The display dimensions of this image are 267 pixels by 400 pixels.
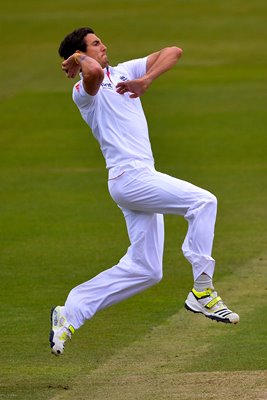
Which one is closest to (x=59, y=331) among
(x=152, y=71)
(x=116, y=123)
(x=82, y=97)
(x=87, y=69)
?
(x=116, y=123)

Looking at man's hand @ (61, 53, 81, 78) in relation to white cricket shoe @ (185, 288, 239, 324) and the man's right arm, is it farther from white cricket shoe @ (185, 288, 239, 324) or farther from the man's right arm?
white cricket shoe @ (185, 288, 239, 324)

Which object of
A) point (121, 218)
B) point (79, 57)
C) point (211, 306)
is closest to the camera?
point (211, 306)

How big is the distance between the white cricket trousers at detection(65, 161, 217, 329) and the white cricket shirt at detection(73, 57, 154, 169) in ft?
0.37

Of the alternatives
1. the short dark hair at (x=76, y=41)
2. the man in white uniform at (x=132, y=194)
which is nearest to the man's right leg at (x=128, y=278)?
the man in white uniform at (x=132, y=194)

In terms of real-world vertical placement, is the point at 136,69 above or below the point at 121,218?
above

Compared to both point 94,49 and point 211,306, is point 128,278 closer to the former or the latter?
point 211,306

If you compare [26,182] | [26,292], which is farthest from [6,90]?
[26,292]

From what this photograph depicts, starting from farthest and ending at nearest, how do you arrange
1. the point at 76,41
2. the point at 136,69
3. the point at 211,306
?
the point at 136,69, the point at 76,41, the point at 211,306

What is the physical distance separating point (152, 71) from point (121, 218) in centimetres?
917

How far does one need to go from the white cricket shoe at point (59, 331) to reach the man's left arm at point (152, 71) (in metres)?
2.09

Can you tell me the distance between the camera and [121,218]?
19984mm

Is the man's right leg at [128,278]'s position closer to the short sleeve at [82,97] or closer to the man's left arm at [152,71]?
the short sleeve at [82,97]

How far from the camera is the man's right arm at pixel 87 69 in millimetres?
10602

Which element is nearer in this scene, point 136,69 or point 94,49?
point 94,49
